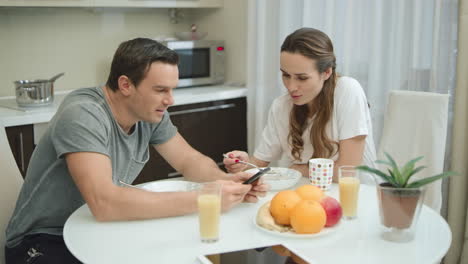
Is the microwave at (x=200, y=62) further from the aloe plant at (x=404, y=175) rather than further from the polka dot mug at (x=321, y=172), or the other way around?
the aloe plant at (x=404, y=175)

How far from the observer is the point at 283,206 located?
148cm

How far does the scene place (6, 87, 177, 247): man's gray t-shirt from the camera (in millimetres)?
1661

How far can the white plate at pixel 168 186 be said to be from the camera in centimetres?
183

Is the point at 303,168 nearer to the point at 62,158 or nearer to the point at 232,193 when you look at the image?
the point at 232,193

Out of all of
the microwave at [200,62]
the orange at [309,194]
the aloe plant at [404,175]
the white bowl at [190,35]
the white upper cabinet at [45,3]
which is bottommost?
the orange at [309,194]

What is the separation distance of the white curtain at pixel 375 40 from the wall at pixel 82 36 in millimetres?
356

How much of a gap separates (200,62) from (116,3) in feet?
2.20

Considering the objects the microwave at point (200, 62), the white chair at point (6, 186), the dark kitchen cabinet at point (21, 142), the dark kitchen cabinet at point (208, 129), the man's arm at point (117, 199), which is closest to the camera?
the man's arm at point (117, 199)

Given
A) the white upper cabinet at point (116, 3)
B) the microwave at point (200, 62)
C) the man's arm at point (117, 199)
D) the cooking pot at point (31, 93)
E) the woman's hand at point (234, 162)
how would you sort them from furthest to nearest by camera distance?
the microwave at point (200, 62), the white upper cabinet at point (116, 3), the cooking pot at point (31, 93), the woman's hand at point (234, 162), the man's arm at point (117, 199)

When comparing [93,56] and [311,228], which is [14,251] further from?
[93,56]

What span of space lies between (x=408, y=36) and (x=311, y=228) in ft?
5.45

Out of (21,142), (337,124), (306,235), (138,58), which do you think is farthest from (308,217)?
(21,142)

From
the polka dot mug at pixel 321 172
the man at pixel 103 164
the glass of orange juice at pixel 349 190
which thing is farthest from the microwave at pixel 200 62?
the glass of orange juice at pixel 349 190

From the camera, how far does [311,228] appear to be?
4.68 feet
